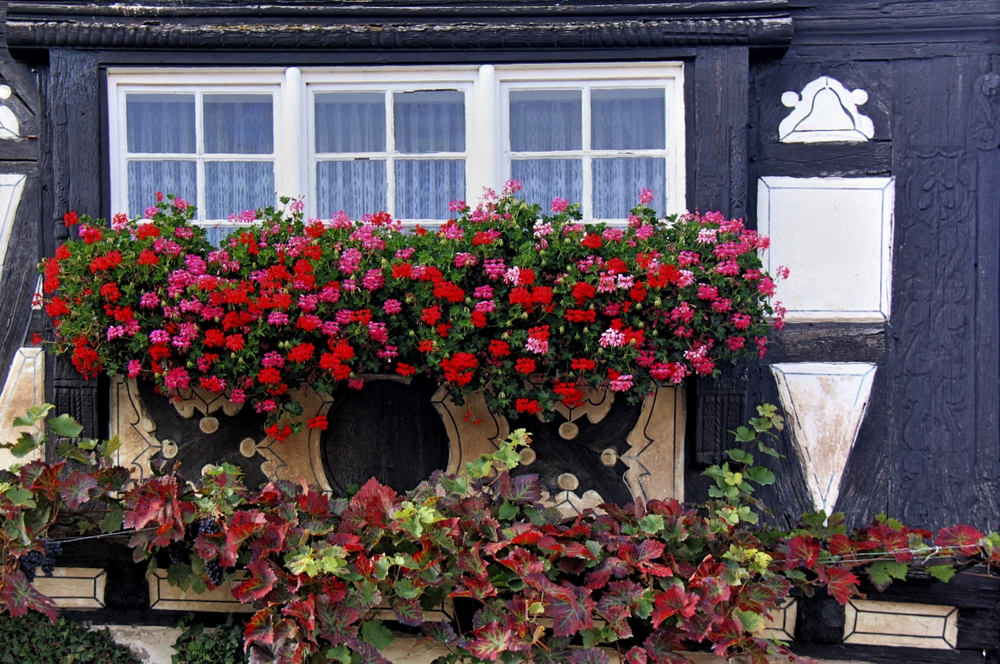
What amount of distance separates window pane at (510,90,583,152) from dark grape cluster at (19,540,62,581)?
8.12ft

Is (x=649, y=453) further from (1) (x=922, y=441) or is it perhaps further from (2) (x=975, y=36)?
(2) (x=975, y=36)

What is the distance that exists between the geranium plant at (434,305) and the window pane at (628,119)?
52 cm

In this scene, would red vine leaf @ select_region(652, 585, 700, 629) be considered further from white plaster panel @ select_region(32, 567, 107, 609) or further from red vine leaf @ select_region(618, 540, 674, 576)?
white plaster panel @ select_region(32, 567, 107, 609)

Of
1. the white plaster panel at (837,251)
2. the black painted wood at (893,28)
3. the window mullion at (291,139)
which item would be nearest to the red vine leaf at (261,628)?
the window mullion at (291,139)

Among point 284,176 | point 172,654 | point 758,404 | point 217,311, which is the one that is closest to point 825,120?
point 758,404

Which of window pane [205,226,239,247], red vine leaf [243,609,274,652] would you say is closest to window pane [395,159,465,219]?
window pane [205,226,239,247]

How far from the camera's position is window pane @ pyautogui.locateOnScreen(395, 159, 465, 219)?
13.1 feet

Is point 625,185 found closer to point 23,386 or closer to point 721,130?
point 721,130

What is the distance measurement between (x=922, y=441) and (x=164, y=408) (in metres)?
3.21

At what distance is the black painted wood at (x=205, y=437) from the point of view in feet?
12.6

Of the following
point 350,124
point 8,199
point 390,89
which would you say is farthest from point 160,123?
point 390,89

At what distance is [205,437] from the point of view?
3848mm

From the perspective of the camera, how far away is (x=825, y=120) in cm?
385

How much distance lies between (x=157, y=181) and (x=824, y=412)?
10.1ft
